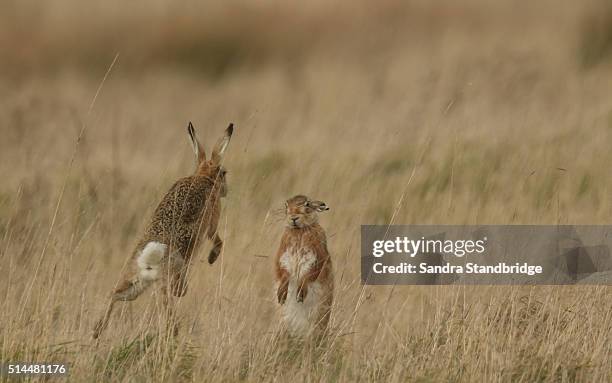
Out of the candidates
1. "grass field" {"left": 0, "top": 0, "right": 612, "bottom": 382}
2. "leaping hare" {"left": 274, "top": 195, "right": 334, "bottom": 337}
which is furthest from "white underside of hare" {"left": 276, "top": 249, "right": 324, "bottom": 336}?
"grass field" {"left": 0, "top": 0, "right": 612, "bottom": 382}

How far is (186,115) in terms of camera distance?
21.5 metres

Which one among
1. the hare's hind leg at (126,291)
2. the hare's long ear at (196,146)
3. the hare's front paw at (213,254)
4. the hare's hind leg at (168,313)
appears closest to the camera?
the hare's hind leg at (168,313)

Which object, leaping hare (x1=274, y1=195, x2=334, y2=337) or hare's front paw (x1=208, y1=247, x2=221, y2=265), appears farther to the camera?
hare's front paw (x1=208, y1=247, x2=221, y2=265)

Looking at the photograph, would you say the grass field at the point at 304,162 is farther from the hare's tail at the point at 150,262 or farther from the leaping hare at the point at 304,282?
the hare's tail at the point at 150,262

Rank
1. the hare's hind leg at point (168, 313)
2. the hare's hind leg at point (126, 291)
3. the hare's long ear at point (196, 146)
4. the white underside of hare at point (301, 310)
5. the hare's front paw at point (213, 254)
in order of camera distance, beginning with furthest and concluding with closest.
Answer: the hare's long ear at point (196, 146), the hare's front paw at point (213, 254), the hare's hind leg at point (126, 291), the white underside of hare at point (301, 310), the hare's hind leg at point (168, 313)

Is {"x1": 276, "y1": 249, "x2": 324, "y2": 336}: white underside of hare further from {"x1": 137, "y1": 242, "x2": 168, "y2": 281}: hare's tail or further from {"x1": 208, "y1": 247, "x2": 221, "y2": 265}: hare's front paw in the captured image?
{"x1": 208, "y1": 247, "x2": 221, "y2": 265}: hare's front paw

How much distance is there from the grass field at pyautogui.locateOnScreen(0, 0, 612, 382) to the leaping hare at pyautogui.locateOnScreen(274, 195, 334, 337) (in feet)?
0.51

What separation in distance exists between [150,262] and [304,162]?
321 inches

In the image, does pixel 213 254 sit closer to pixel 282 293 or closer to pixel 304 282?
pixel 282 293

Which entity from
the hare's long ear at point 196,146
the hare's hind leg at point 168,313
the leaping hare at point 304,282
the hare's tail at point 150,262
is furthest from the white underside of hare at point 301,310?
the hare's long ear at point 196,146

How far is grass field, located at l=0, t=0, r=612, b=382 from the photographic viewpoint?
317 inches

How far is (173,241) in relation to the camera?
8875mm

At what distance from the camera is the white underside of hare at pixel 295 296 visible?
845 centimetres

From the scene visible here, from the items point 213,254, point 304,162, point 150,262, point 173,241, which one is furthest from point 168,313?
point 304,162
